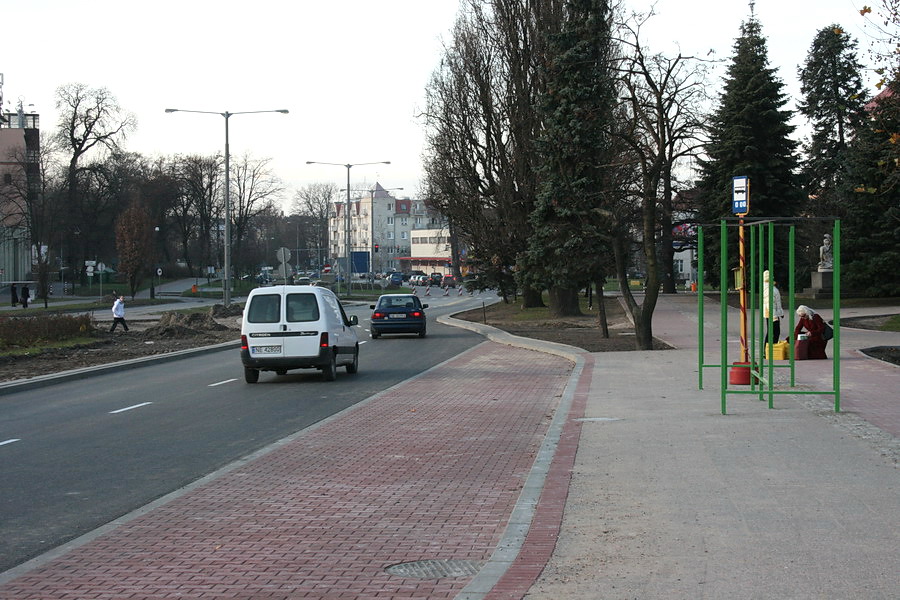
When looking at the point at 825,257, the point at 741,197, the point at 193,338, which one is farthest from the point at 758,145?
the point at 741,197

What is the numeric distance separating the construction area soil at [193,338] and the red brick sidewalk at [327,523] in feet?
38.5

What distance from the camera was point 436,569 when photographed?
6.02 meters

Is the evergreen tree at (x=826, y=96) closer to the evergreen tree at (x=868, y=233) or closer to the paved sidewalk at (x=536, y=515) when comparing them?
the evergreen tree at (x=868, y=233)

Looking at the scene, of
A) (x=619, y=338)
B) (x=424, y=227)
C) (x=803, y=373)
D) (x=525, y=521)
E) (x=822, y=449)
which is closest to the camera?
(x=525, y=521)

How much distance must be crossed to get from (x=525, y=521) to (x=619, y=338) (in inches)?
888

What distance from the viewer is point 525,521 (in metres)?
7.00

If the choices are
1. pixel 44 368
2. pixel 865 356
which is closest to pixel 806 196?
pixel 865 356

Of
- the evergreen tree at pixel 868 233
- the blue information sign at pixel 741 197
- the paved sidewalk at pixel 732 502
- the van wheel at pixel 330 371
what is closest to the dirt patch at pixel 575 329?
the blue information sign at pixel 741 197

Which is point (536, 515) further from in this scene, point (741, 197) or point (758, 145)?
point (758, 145)

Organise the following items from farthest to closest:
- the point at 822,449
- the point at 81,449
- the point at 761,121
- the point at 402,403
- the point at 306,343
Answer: the point at 761,121 → the point at 306,343 → the point at 402,403 → the point at 81,449 → the point at 822,449

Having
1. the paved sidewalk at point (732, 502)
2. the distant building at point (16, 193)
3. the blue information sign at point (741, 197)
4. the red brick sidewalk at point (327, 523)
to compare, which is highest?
the distant building at point (16, 193)

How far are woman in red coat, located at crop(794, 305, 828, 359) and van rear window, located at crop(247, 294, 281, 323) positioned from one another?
1014cm

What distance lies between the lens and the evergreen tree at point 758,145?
174ft

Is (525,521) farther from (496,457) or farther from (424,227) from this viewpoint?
(424,227)
